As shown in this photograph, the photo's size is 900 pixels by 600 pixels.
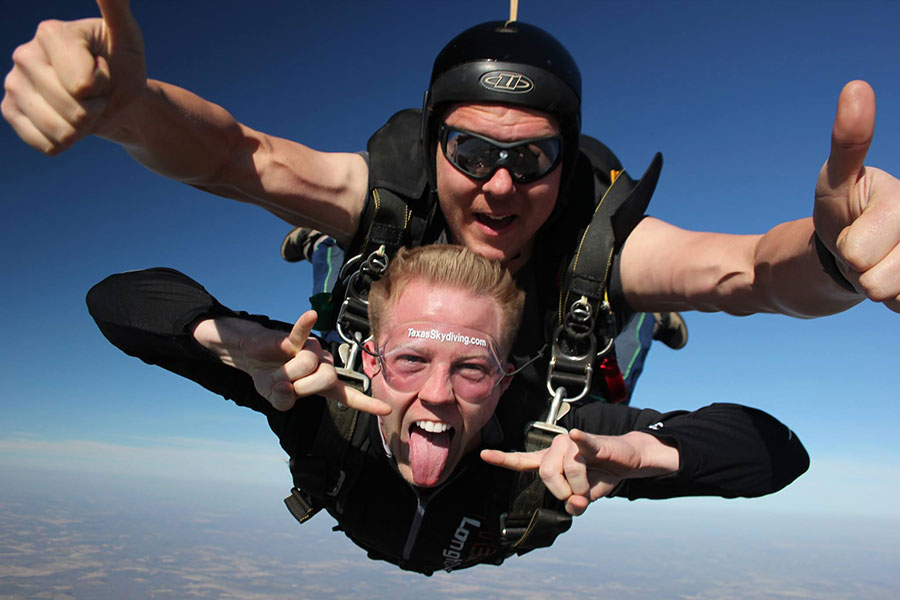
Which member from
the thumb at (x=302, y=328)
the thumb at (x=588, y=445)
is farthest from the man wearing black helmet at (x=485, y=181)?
the thumb at (x=588, y=445)

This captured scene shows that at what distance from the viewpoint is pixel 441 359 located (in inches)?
98.1

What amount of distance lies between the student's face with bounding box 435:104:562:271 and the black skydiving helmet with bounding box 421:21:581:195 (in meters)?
0.06

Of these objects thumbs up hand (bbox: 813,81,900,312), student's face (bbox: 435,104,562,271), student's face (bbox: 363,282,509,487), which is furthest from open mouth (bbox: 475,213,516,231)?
thumbs up hand (bbox: 813,81,900,312)

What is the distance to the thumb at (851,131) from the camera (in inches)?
57.8

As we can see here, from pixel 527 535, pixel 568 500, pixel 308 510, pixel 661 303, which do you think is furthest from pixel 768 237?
pixel 308 510

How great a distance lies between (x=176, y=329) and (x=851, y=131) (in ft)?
6.92

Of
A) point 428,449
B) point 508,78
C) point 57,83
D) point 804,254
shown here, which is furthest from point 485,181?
point 57,83

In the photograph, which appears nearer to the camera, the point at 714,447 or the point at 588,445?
the point at 588,445

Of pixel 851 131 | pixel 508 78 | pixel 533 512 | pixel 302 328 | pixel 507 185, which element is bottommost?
pixel 533 512

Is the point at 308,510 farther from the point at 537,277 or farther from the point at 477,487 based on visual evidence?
the point at 537,277

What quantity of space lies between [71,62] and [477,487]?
2.13 meters

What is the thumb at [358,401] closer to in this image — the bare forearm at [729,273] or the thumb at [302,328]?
the thumb at [302,328]

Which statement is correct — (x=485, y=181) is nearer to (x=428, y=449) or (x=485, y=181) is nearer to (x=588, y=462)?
(x=428, y=449)

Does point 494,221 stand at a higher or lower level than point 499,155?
lower
